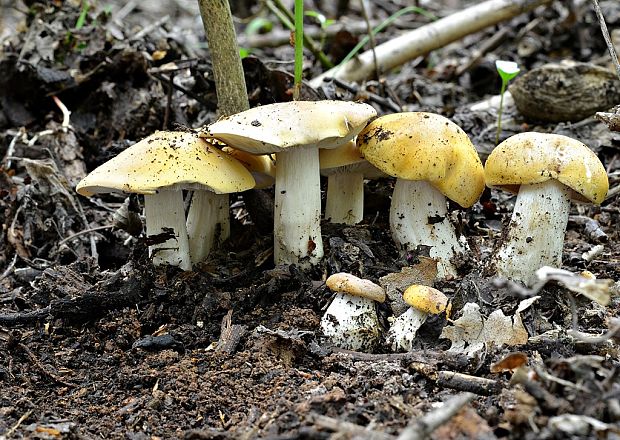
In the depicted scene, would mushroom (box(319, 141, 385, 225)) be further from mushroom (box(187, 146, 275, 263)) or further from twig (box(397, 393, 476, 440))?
twig (box(397, 393, 476, 440))

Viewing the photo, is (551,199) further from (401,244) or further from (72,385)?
(72,385)

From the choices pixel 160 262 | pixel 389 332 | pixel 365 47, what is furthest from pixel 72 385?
pixel 365 47

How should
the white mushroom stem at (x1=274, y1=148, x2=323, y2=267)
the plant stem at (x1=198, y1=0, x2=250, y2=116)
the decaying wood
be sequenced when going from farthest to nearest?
the decaying wood < the plant stem at (x1=198, y1=0, x2=250, y2=116) < the white mushroom stem at (x1=274, y1=148, x2=323, y2=267)

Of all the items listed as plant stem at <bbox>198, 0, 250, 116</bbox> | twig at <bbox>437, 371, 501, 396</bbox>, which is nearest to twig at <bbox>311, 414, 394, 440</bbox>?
twig at <bbox>437, 371, 501, 396</bbox>

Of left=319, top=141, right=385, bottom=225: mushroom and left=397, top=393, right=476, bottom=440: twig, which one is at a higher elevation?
left=319, top=141, right=385, bottom=225: mushroom

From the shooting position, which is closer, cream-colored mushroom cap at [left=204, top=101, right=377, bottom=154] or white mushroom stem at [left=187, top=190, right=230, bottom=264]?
cream-colored mushroom cap at [left=204, top=101, right=377, bottom=154]

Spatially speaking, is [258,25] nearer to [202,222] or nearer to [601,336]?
[202,222]

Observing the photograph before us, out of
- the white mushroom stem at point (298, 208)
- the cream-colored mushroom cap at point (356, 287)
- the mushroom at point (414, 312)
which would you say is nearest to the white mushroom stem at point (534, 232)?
the mushroom at point (414, 312)
